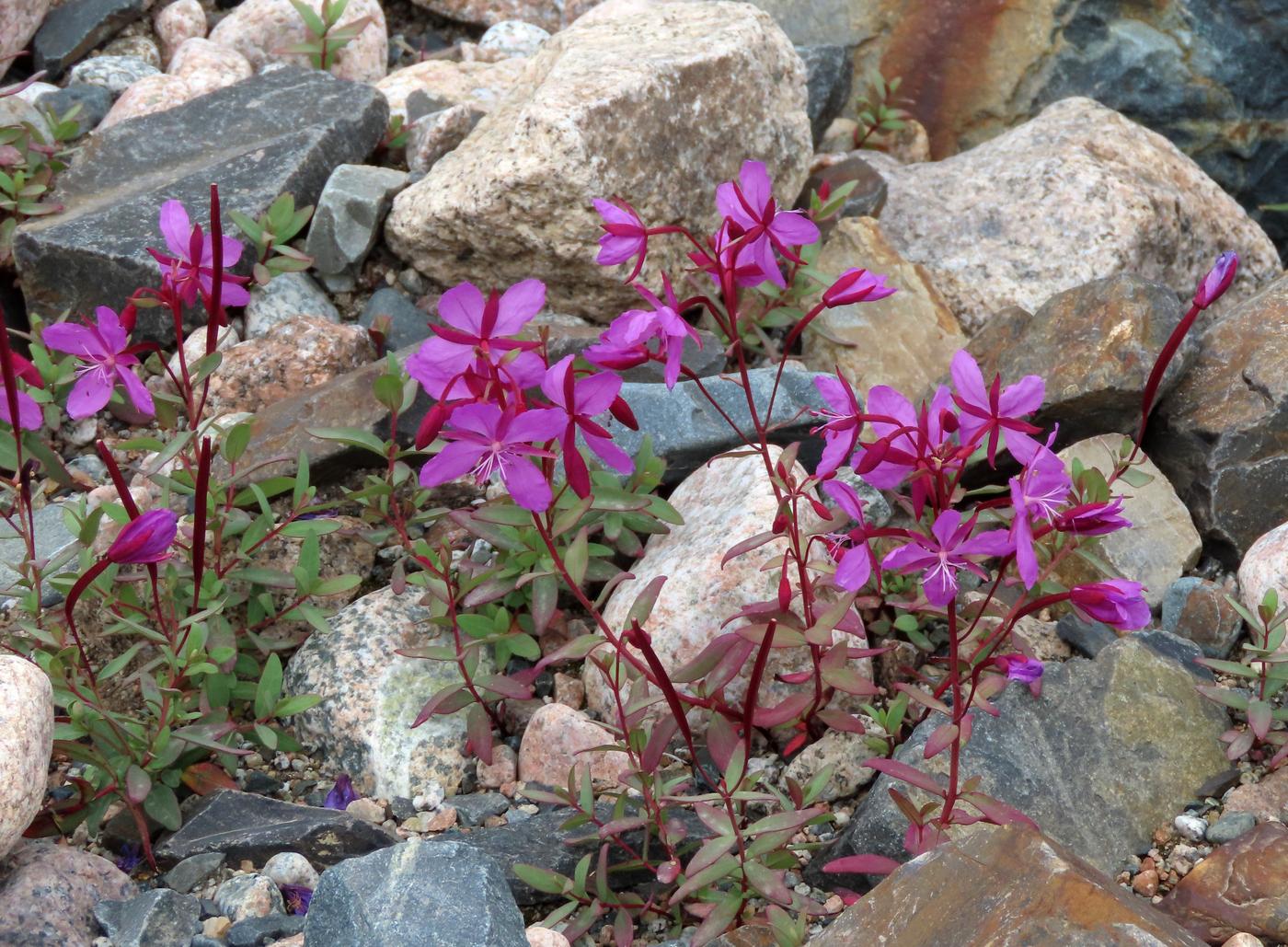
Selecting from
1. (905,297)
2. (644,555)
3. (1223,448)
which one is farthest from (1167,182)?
(644,555)

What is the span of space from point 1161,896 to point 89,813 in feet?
7.29

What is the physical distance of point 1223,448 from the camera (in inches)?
144

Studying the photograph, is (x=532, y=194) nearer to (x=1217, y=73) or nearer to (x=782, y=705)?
(x=782, y=705)

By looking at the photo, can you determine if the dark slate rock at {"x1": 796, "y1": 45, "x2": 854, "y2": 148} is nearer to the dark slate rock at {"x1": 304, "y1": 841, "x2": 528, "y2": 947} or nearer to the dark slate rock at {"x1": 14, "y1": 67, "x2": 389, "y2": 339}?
the dark slate rock at {"x1": 14, "y1": 67, "x2": 389, "y2": 339}

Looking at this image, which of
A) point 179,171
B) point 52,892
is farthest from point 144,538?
point 179,171

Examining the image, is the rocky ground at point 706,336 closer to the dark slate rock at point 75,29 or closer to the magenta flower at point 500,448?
the dark slate rock at point 75,29

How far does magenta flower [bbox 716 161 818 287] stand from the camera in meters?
2.34

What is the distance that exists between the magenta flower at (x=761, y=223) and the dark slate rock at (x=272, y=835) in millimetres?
1426

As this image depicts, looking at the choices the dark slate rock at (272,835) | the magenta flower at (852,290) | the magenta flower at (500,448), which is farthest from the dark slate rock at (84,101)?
the magenta flower at (852,290)

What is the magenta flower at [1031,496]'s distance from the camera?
204 cm

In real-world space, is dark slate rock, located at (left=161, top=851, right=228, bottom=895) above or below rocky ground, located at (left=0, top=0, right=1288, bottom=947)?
A: below

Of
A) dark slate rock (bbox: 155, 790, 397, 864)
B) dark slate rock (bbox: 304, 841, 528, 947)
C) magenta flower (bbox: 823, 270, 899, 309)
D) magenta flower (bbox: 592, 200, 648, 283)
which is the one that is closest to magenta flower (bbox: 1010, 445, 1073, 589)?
magenta flower (bbox: 823, 270, 899, 309)

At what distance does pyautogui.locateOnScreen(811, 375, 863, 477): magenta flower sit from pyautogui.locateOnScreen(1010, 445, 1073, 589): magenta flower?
0.99ft

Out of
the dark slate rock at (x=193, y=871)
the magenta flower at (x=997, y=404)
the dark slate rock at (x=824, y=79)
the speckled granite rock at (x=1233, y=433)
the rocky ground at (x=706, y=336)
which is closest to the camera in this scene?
the magenta flower at (x=997, y=404)
